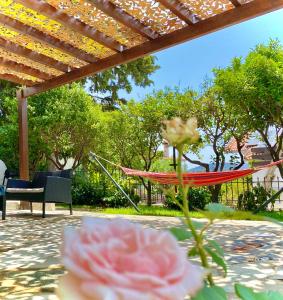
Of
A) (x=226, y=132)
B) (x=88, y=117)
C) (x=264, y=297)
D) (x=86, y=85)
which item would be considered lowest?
(x=264, y=297)

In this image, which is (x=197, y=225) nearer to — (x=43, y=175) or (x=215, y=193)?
(x=43, y=175)

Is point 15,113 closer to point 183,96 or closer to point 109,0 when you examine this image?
point 183,96

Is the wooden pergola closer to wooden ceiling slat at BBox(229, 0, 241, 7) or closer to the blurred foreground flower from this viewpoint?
wooden ceiling slat at BBox(229, 0, 241, 7)

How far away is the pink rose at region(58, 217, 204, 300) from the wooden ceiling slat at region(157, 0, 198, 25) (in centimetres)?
337

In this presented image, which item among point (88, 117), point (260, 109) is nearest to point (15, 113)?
point (88, 117)

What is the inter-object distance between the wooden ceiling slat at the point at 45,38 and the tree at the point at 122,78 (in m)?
7.57

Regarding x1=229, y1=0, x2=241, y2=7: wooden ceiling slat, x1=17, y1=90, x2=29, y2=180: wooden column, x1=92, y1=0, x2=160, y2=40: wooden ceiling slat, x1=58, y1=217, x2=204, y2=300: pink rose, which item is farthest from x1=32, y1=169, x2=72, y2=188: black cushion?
x1=58, y1=217, x2=204, y2=300: pink rose

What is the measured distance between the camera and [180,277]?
0.27 metres

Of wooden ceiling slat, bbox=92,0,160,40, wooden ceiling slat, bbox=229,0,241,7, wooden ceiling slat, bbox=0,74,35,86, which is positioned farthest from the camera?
wooden ceiling slat, bbox=0,74,35,86

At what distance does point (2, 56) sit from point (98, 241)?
5.21m

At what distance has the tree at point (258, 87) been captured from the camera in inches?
240

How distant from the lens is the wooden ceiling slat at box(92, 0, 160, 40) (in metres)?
3.52

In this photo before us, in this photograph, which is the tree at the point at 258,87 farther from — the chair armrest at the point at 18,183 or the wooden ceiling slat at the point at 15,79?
the chair armrest at the point at 18,183

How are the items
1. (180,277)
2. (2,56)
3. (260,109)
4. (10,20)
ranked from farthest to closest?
(260,109), (2,56), (10,20), (180,277)
